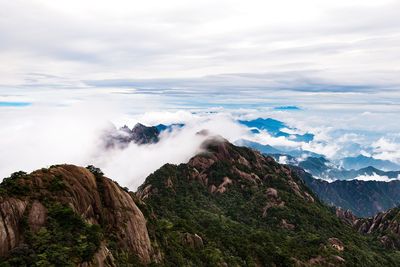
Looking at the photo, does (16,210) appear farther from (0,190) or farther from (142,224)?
(142,224)

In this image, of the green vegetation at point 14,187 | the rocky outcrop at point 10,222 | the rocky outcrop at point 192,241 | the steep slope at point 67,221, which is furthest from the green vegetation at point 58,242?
the rocky outcrop at point 192,241

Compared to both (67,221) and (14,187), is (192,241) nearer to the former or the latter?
(67,221)

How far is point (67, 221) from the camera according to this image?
245 ft

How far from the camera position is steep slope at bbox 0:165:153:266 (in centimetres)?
6612

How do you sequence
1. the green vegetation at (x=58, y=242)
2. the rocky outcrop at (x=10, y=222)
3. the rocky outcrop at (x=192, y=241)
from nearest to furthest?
the green vegetation at (x=58, y=242) → the rocky outcrop at (x=10, y=222) → the rocky outcrop at (x=192, y=241)

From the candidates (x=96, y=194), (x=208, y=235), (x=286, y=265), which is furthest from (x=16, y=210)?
(x=286, y=265)

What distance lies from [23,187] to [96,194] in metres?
15.9

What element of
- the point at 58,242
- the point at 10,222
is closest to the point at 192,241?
the point at 58,242

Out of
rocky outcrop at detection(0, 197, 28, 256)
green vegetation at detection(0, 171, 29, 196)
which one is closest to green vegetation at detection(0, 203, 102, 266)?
rocky outcrop at detection(0, 197, 28, 256)

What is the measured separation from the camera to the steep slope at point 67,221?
66125 mm

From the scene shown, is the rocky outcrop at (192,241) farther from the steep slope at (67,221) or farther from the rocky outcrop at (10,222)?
the rocky outcrop at (10,222)

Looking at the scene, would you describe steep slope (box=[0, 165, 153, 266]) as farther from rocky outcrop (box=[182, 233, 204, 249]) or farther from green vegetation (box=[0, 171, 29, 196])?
rocky outcrop (box=[182, 233, 204, 249])

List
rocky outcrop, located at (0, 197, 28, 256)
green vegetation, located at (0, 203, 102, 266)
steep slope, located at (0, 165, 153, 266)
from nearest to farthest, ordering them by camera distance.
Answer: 1. green vegetation, located at (0, 203, 102, 266)
2. rocky outcrop, located at (0, 197, 28, 256)
3. steep slope, located at (0, 165, 153, 266)

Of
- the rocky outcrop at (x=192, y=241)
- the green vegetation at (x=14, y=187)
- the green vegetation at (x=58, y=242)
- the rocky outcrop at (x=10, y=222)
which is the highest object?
the green vegetation at (x=14, y=187)
